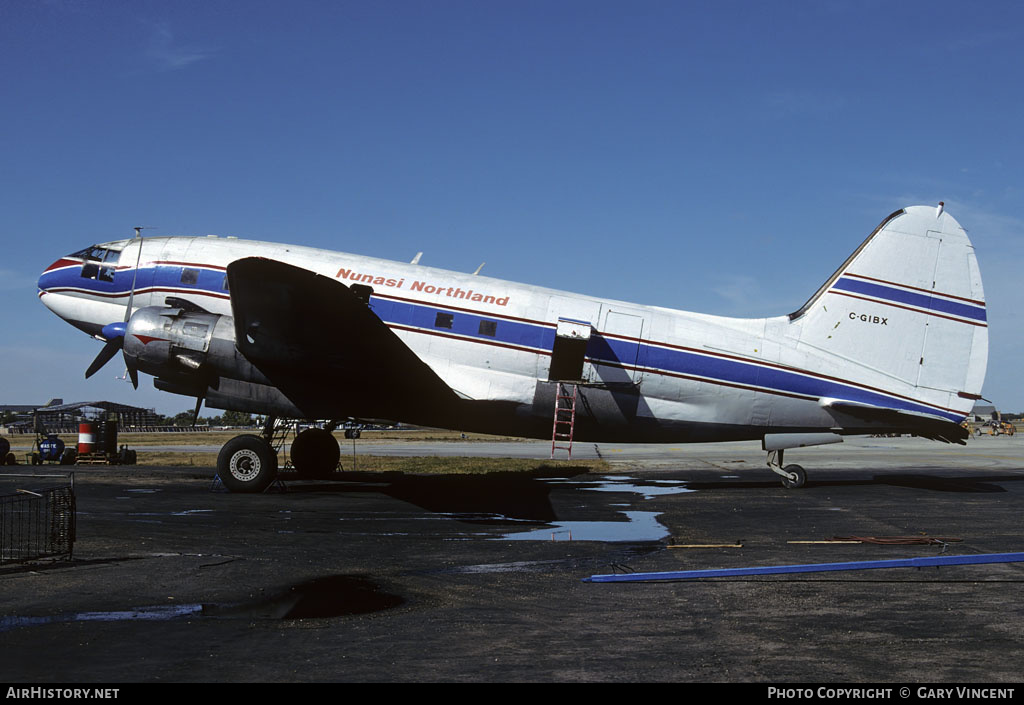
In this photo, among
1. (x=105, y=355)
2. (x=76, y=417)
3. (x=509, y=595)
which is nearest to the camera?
(x=509, y=595)

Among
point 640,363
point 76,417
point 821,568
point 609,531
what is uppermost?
point 640,363

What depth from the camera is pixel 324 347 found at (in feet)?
60.4

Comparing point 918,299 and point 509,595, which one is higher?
point 918,299

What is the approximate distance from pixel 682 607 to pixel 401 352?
11.8 m

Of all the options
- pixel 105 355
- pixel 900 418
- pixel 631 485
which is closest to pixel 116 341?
pixel 105 355

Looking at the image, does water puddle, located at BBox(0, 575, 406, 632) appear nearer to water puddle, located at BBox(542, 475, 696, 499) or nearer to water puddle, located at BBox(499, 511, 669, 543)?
water puddle, located at BBox(499, 511, 669, 543)

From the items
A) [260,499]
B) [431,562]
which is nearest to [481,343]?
[260,499]

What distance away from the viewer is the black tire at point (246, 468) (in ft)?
65.6

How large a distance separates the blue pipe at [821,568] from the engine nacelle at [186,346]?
12051 mm

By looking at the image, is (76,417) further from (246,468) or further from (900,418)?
(900,418)

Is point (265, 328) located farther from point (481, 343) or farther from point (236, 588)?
point (236, 588)

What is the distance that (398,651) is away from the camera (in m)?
6.88

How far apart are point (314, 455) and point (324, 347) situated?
6.41 meters

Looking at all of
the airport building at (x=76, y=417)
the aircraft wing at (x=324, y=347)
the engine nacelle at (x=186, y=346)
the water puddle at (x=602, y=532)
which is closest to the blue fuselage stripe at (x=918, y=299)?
the water puddle at (x=602, y=532)
